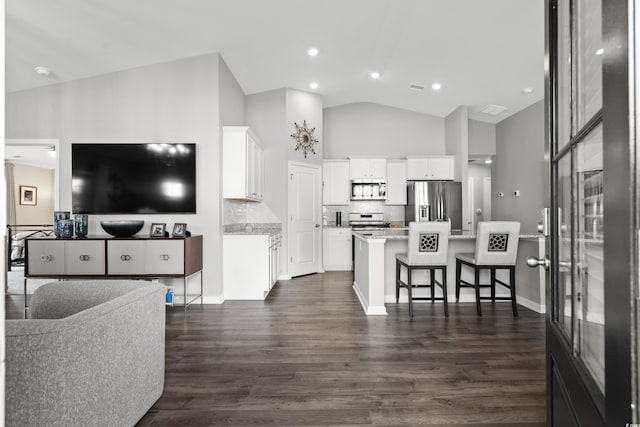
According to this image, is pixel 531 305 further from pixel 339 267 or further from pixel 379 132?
pixel 379 132

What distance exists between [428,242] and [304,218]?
9.53ft

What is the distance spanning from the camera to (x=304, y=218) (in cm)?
605

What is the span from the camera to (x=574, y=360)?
94cm

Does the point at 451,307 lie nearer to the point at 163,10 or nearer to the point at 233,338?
the point at 233,338

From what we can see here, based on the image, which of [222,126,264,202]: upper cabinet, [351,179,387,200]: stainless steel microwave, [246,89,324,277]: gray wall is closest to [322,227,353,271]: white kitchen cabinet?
[351,179,387,200]: stainless steel microwave

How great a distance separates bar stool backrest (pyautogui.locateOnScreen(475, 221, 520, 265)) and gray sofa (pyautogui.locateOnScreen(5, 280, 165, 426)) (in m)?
2.96

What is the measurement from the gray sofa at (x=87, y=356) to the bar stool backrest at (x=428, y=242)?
2.41 metres

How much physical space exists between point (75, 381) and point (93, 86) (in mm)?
4004

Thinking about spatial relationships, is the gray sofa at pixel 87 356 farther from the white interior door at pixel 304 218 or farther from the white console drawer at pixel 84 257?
the white interior door at pixel 304 218

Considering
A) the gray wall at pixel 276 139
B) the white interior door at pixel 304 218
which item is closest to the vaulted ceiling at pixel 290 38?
the gray wall at pixel 276 139

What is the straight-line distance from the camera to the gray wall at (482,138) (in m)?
7.22

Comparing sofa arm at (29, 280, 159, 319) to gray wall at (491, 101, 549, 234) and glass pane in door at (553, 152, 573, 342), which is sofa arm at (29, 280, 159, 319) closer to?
glass pane in door at (553, 152, 573, 342)

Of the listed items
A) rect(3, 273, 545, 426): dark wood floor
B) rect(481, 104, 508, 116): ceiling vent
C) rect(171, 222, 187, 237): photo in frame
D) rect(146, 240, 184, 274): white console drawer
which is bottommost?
rect(3, 273, 545, 426): dark wood floor

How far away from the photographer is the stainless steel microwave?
6867mm
